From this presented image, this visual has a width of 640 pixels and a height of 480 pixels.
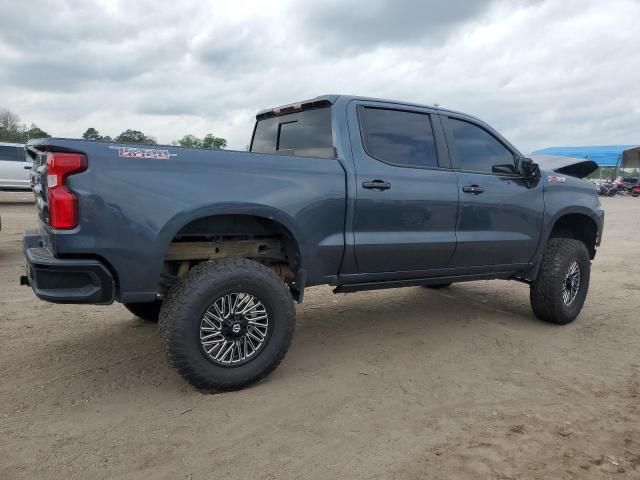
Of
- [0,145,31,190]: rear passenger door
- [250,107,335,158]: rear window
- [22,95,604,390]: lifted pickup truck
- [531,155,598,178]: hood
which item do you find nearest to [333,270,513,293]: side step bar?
[22,95,604,390]: lifted pickup truck

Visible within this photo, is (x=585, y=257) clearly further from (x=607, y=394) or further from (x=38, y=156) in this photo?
(x=38, y=156)

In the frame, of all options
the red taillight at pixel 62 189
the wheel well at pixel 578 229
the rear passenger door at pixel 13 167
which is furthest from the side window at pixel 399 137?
the rear passenger door at pixel 13 167

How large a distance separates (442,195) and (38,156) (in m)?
2.96

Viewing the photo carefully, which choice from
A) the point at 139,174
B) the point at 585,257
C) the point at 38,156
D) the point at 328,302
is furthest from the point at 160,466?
the point at 585,257

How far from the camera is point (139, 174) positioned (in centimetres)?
304

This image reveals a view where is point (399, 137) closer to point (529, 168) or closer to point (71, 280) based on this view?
point (529, 168)

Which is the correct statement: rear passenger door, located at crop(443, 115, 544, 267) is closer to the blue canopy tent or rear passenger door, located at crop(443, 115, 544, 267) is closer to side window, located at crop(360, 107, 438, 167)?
side window, located at crop(360, 107, 438, 167)

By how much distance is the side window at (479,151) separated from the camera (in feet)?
15.2

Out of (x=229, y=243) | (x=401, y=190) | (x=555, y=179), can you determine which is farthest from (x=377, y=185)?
(x=555, y=179)

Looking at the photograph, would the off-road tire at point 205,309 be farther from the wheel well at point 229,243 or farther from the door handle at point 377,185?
the door handle at point 377,185

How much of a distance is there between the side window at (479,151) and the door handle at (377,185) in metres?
0.97

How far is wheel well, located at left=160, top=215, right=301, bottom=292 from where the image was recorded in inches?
139

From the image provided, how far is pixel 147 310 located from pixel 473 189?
301cm

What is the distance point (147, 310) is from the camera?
4621mm
